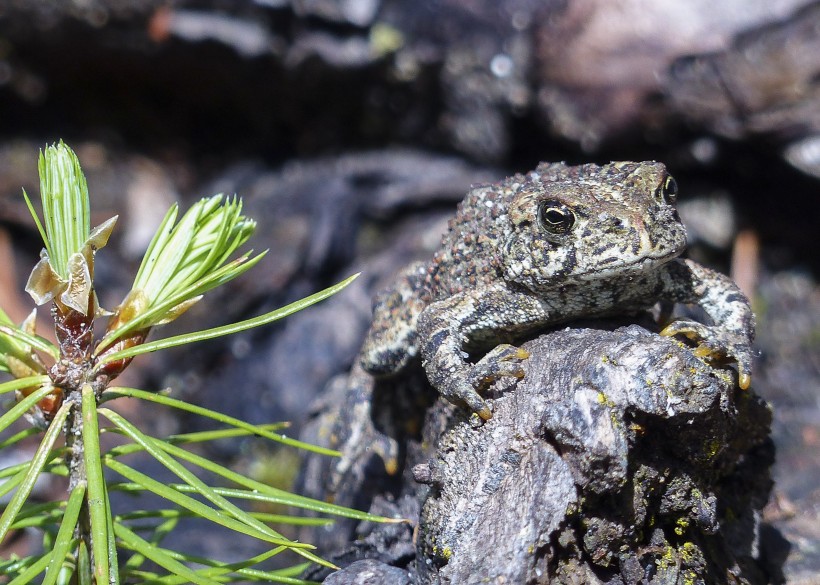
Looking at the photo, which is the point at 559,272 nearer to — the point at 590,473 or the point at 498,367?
the point at 498,367

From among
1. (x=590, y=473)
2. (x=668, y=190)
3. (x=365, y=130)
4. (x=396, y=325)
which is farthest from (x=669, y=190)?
(x=365, y=130)

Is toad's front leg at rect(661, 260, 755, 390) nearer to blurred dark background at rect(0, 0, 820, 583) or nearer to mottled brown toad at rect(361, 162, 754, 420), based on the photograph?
mottled brown toad at rect(361, 162, 754, 420)

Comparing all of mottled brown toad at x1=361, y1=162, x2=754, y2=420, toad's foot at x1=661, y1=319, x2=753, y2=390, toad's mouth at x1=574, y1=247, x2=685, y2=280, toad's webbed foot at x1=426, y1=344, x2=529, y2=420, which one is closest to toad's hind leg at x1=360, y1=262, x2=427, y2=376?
mottled brown toad at x1=361, y1=162, x2=754, y2=420

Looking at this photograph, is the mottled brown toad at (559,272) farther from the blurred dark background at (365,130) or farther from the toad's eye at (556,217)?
the blurred dark background at (365,130)

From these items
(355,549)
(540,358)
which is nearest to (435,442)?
(355,549)

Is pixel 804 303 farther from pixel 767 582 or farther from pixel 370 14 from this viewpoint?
pixel 370 14
